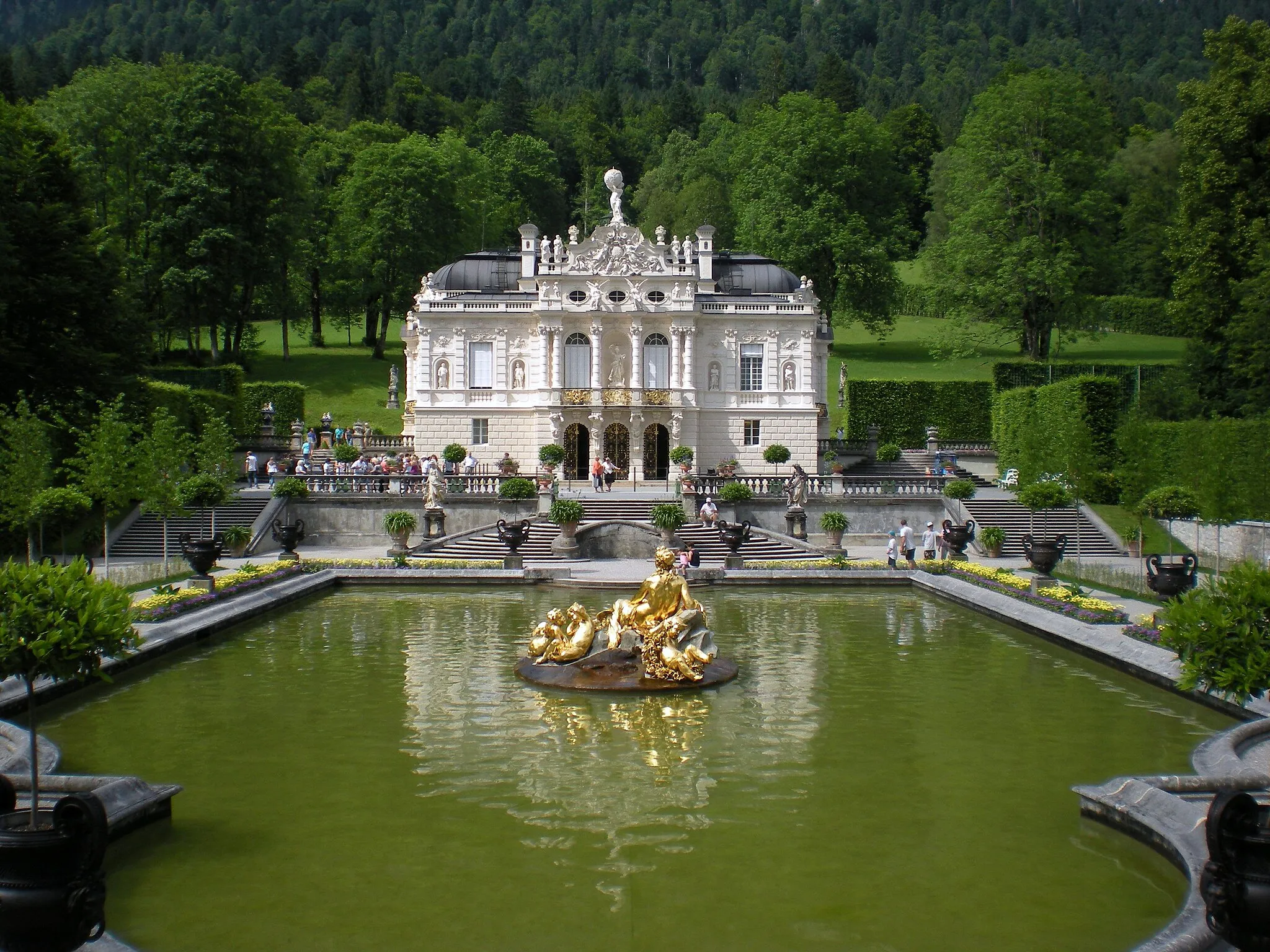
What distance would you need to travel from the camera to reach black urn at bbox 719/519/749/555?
3325cm

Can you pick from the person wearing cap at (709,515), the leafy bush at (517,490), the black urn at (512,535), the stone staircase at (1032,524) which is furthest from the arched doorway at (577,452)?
the stone staircase at (1032,524)

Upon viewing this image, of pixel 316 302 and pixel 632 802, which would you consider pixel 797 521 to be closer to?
pixel 632 802

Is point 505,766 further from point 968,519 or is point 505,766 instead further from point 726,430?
point 726,430

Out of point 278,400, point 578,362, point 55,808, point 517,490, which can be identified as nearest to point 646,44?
point 278,400

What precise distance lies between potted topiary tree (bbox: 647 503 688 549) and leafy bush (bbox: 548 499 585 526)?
236 centimetres

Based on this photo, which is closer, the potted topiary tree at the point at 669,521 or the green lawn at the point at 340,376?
→ the potted topiary tree at the point at 669,521

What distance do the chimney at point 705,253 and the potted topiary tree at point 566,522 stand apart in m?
16.1

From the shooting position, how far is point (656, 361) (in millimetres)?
46375

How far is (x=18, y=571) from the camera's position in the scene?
1052cm

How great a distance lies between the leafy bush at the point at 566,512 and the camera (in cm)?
3403

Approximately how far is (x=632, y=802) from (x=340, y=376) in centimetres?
5142

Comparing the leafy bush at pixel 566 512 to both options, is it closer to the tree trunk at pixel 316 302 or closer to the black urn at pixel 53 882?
the black urn at pixel 53 882

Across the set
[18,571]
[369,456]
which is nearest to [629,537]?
[369,456]

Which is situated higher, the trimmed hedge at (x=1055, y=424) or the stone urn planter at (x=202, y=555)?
the trimmed hedge at (x=1055, y=424)
